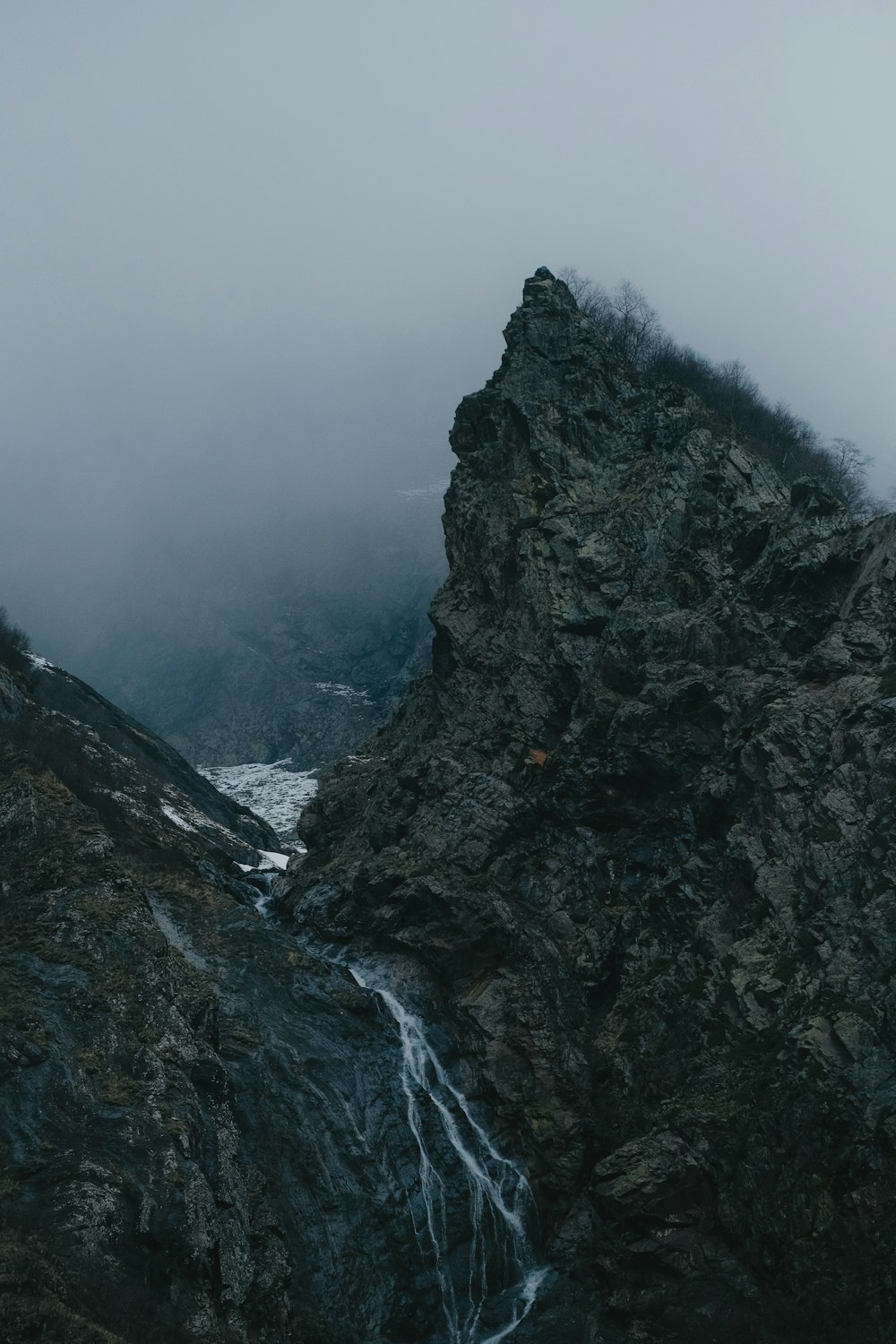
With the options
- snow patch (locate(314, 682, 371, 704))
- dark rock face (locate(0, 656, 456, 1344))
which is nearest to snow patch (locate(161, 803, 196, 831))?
dark rock face (locate(0, 656, 456, 1344))

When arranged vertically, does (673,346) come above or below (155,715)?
below

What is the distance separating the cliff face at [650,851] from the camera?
36.9m

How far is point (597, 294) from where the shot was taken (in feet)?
301

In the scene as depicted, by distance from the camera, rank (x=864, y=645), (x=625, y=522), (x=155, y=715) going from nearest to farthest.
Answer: (x=864, y=645), (x=625, y=522), (x=155, y=715)

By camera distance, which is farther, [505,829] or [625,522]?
[625,522]

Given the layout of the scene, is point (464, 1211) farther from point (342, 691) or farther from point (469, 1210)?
point (342, 691)

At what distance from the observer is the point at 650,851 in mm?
52438

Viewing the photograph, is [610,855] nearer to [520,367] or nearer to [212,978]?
[212,978]

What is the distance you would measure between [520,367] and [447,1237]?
180 feet

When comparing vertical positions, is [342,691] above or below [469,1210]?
above

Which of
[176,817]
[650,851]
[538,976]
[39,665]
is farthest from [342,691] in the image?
[538,976]

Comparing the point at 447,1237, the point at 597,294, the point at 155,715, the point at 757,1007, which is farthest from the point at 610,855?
the point at 155,715

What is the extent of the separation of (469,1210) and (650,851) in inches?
763

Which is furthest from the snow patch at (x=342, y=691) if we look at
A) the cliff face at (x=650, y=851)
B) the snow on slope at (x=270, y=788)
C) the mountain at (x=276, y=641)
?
the cliff face at (x=650, y=851)
